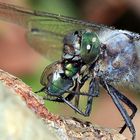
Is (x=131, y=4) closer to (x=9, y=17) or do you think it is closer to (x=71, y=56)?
(x=9, y=17)

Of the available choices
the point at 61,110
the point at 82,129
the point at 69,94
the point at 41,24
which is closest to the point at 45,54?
the point at 41,24

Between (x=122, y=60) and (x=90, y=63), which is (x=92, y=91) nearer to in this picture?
(x=90, y=63)

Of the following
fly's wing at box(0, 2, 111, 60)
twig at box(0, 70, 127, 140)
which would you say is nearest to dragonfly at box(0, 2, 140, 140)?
fly's wing at box(0, 2, 111, 60)

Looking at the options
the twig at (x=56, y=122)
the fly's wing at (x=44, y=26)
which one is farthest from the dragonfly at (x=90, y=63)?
the twig at (x=56, y=122)

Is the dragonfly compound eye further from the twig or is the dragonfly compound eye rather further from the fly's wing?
the twig

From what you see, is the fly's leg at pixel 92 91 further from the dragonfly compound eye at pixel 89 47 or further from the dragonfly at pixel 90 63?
the dragonfly compound eye at pixel 89 47

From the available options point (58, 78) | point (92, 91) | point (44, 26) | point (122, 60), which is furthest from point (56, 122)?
point (44, 26)
